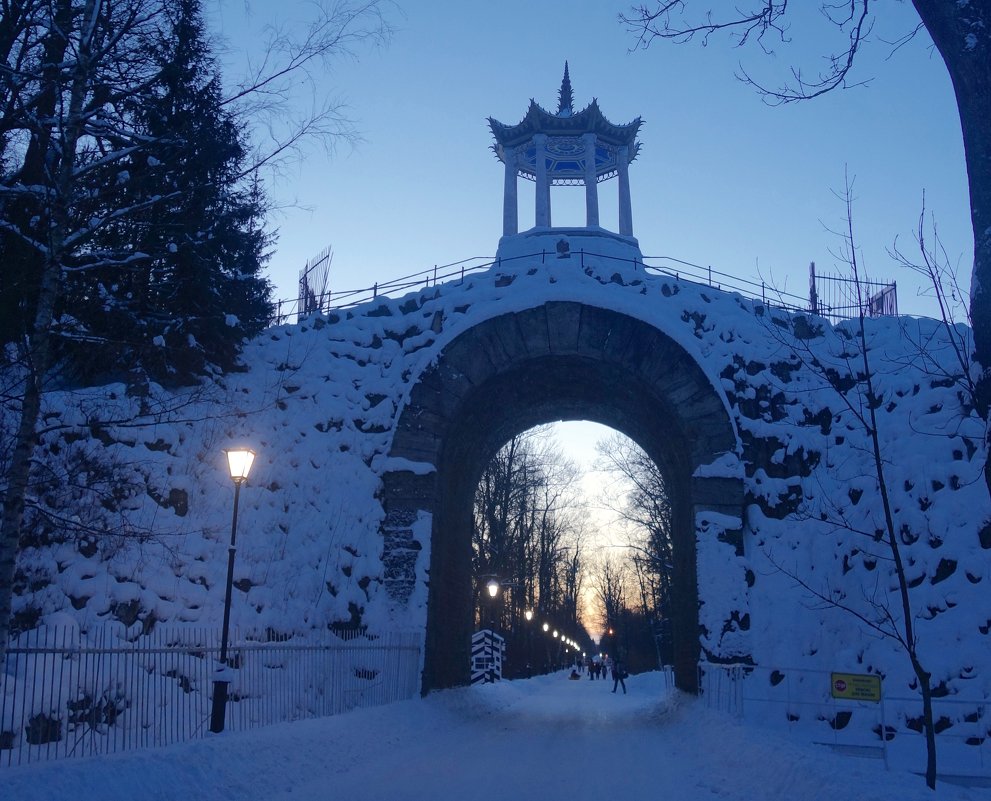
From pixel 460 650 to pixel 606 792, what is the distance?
12094 millimetres

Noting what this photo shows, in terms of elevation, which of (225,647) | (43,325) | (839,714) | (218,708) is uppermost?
(43,325)

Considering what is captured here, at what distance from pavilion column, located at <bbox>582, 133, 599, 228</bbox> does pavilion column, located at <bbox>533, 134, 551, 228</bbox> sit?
4.07 ft

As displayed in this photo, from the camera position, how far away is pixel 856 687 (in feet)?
34.9

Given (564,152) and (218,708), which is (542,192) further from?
(218,708)

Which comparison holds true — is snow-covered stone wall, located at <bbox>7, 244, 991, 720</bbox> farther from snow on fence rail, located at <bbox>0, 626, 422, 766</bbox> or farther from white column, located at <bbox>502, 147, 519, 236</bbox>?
white column, located at <bbox>502, 147, 519, 236</bbox>

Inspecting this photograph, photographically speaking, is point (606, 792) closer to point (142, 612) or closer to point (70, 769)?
point (70, 769)

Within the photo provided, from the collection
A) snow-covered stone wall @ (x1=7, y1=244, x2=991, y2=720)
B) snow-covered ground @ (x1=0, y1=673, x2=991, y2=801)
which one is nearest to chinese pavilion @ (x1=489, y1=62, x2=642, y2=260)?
snow-covered stone wall @ (x1=7, y1=244, x2=991, y2=720)

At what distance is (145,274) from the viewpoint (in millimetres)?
10875

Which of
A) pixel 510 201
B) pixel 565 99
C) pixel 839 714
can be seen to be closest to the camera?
pixel 839 714

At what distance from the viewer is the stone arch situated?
18.4m

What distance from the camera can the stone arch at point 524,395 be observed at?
60.4 ft

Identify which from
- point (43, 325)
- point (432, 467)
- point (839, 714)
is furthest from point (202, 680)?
point (839, 714)

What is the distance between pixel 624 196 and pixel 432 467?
14.2 metres

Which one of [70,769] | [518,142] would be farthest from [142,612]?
[518,142]
